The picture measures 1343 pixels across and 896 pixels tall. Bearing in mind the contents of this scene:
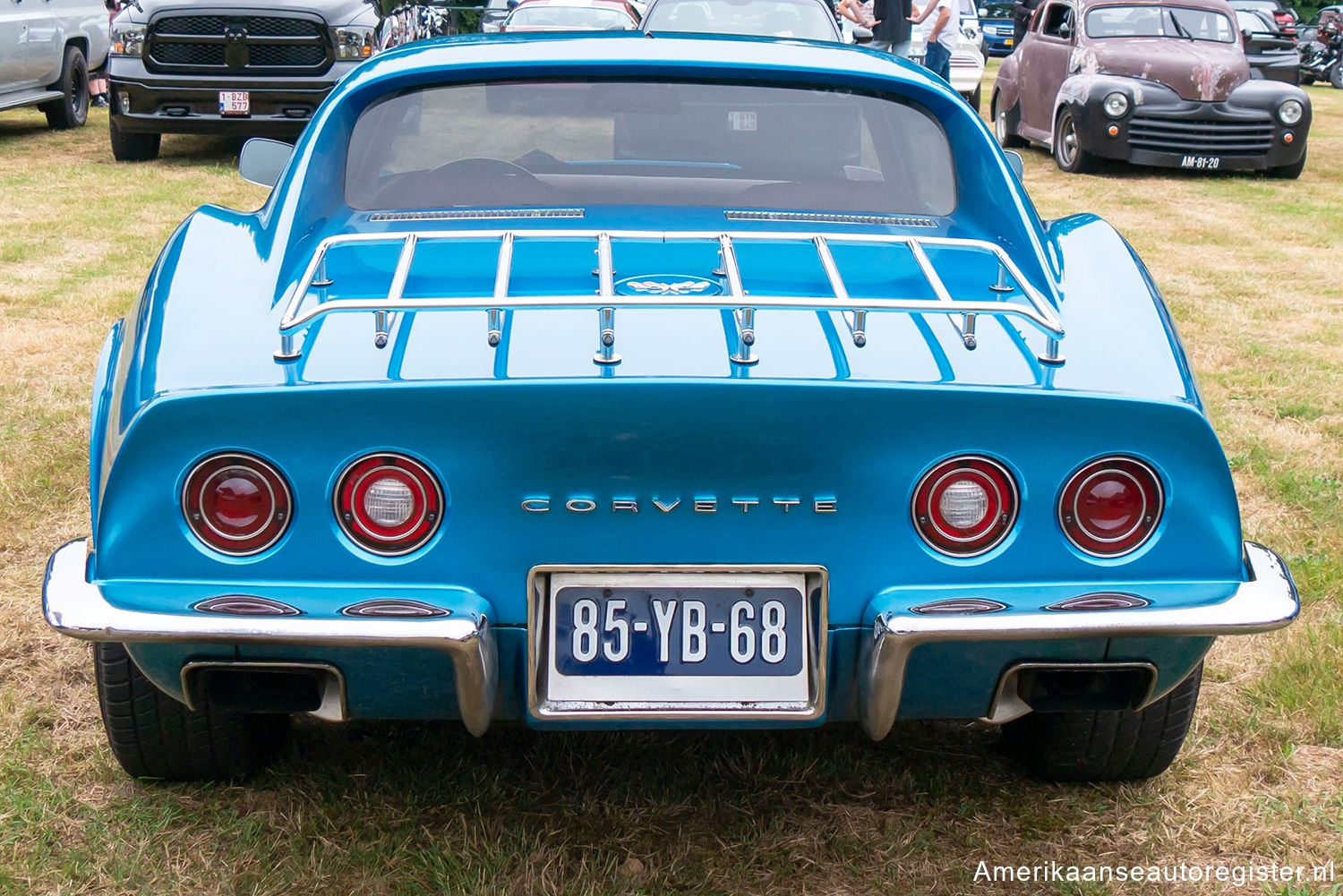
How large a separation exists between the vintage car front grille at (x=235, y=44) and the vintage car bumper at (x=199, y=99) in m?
0.08

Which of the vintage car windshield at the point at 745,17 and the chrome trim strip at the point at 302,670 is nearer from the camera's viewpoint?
the chrome trim strip at the point at 302,670

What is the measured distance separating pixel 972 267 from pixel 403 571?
1.20 m

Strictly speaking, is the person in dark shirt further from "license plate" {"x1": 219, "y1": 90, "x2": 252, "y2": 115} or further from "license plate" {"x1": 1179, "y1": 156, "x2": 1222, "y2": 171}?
"license plate" {"x1": 219, "y1": 90, "x2": 252, "y2": 115}

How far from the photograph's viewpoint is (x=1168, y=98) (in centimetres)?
1065

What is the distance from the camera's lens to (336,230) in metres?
2.55

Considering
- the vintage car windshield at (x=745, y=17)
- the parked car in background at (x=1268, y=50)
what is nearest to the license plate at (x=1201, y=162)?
the vintage car windshield at (x=745, y=17)

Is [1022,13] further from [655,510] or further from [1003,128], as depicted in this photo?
[655,510]

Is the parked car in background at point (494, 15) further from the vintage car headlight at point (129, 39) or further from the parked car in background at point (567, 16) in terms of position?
the vintage car headlight at point (129, 39)

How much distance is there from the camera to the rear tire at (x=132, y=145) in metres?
10.0

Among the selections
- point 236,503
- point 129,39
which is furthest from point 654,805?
point 129,39

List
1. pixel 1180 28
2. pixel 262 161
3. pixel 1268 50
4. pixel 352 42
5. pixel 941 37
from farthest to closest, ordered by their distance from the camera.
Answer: pixel 1268 50 → pixel 941 37 → pixel 1180 28 → pixel 352 42 → pixel 262 161

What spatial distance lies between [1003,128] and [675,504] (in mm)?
12066

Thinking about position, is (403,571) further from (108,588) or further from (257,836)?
(257,836)

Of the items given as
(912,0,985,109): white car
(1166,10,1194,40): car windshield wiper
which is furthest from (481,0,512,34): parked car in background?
(1166,10,1194,40): car windshield wiper
